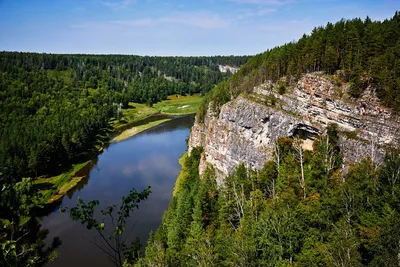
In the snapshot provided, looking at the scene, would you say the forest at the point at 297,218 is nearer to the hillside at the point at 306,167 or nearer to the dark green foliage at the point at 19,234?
the hillside at the point at 306,167

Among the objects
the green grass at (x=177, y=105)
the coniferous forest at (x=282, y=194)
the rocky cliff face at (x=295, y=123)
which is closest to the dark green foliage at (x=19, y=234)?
the coniferous forest at (x=282, y=194)

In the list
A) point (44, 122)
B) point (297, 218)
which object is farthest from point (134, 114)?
point (297, 218)

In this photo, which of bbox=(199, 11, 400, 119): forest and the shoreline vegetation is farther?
the shoreline vegetation

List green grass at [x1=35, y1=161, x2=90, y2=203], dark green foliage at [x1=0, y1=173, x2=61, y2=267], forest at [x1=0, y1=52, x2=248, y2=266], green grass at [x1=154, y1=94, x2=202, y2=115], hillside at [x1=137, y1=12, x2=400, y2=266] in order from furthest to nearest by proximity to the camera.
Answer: green grass at [x1=154, y1=94, x2=202, y2=115] < green grass at [x1=35, y1=161, x2=90, y2=203] < forest at [x1=0, y1=52, x2=248, y2=266] < hillside at [x1=137, y1=12, x2=400, y2=266] < dark green foliage at [x1=0, y1=173, x2=61, y2=267]

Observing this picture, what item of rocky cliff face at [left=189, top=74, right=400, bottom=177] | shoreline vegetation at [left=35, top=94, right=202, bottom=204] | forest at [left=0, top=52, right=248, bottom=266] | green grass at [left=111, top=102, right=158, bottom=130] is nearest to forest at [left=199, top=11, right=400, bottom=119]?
rocky cliff face at [left=189, top=74, right=400, bottom=177]

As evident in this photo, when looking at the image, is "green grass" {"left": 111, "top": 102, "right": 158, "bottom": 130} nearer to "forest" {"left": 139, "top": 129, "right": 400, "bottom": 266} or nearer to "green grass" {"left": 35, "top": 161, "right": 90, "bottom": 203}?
"green grass" {"left": 35, "top": 161, "right": 90, "bottom": 203}

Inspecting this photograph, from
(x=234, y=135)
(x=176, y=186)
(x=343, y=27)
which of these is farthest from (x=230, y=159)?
(x=343, y=27)
